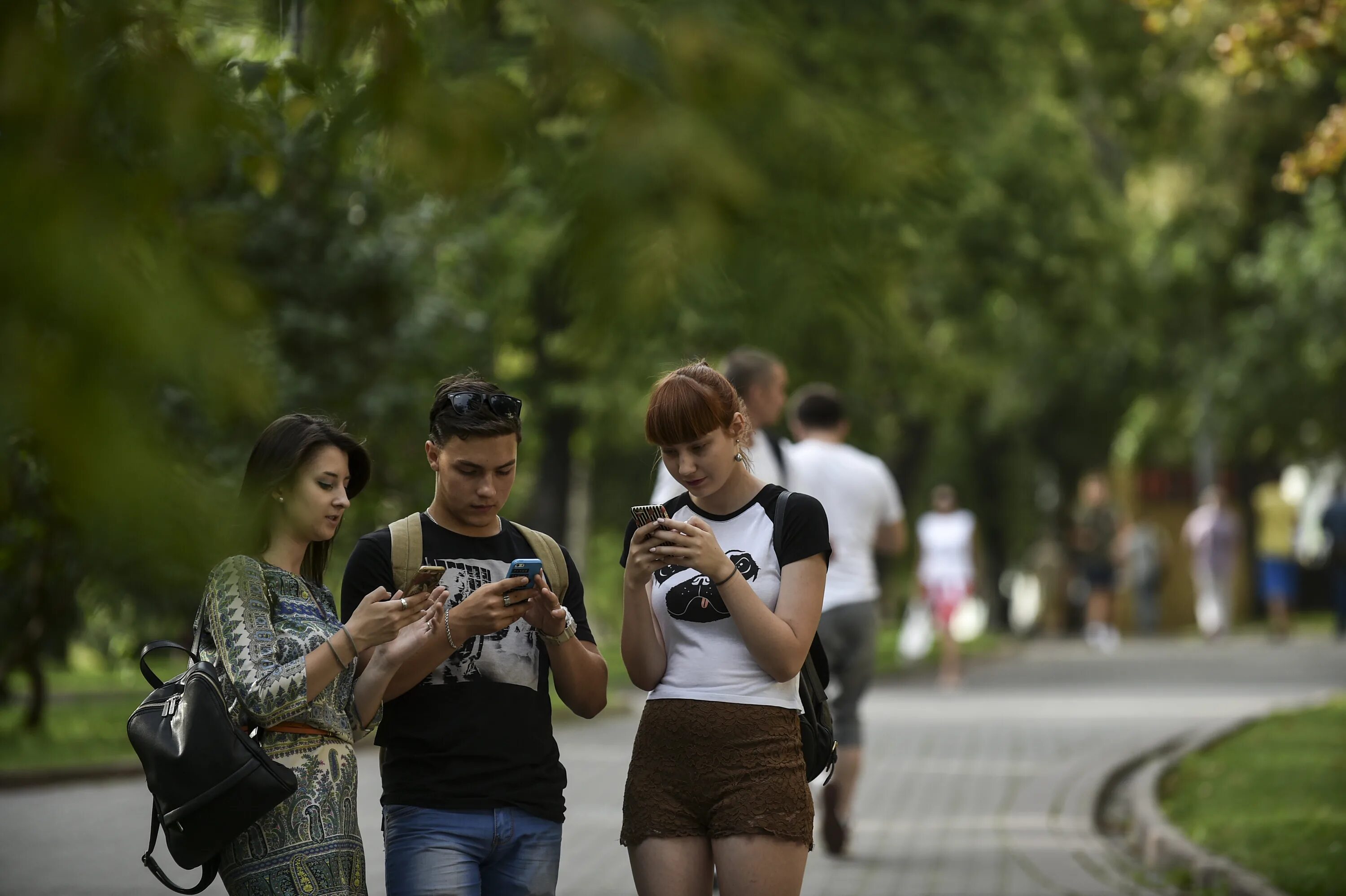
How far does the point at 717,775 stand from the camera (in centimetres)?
380

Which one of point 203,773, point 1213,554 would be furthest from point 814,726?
point 1213,554

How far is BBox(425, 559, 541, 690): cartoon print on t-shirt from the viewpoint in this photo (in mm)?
3666

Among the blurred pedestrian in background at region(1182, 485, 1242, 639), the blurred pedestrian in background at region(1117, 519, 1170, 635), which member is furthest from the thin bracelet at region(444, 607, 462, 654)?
the blurred pedestrian in background at region(1117, 519, 1170, 635)

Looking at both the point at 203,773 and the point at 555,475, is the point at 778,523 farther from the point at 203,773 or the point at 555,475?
the point at 555,475

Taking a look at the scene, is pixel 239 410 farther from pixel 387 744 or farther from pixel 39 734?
pixel 39 734

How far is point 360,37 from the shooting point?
205 cm

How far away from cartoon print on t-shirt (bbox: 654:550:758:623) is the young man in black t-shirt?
0.23m

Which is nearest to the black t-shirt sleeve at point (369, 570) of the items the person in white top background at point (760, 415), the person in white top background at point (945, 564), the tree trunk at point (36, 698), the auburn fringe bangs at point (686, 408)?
the auburn fringe bangs at point (686, 408)

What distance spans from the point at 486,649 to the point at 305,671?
0.45 m

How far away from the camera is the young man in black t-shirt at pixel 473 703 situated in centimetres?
360

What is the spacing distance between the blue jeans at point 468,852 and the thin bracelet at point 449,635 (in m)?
0.35

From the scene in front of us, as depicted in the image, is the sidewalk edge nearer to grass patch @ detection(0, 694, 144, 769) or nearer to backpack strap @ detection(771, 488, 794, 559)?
backpack strap @ detection(771, 488, 794, 559)

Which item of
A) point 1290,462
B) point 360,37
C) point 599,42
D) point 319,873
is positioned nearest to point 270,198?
point 319,873

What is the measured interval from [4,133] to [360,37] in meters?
0.70
